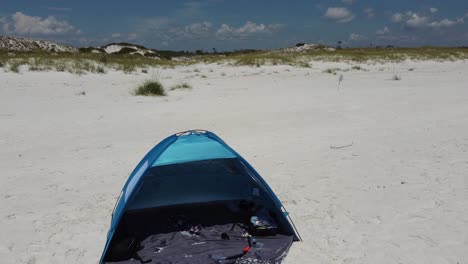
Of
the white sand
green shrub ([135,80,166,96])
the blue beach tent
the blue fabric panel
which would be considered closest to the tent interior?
the blue beach tent

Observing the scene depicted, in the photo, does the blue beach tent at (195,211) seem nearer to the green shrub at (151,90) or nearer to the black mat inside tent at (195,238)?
the black mat inside tent at (195,238)

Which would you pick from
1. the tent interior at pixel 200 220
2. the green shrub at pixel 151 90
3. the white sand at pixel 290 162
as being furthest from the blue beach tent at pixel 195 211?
the green shrub at pixel 151 90

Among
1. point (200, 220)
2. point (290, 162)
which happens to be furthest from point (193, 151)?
point (290, 162)

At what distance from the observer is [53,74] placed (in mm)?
18469

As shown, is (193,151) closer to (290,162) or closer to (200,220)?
(200,220)

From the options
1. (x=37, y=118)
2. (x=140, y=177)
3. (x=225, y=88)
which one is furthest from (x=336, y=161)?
(x=225, y=88)

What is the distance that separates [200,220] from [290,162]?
2599 millimetres

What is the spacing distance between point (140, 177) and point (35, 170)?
326 cm

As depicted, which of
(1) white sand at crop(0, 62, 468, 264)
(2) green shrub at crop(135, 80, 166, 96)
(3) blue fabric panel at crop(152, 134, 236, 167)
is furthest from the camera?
(2) green shrub at crop(135, 80, 166, 96)

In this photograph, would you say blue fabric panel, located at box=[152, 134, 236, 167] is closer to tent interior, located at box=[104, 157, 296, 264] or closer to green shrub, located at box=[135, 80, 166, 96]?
tent interior, located at box=[104, 157, 296, 264]

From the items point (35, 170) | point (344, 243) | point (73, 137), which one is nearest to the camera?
point (344, 243)

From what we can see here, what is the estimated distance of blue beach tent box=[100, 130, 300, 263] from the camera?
4109 mm

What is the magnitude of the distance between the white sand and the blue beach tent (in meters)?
0.31

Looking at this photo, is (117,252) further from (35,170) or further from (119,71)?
(119,71)
